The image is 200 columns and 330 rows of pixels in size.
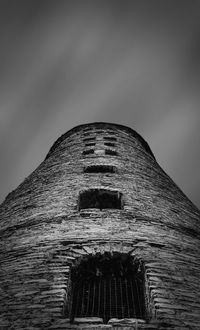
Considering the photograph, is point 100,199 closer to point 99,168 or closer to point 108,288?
point 99,168

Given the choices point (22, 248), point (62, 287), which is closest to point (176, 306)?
point (62, 287)

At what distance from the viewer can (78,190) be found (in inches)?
374

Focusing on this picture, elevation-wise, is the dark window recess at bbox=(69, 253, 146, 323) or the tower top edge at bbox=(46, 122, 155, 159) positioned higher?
the tower top edge at bbox=(46, 122, 155, 159)

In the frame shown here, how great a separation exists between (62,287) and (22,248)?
62.6 inches

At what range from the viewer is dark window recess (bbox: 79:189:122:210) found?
9.52 meters

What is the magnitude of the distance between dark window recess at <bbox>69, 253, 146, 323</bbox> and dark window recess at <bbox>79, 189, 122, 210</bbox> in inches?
109

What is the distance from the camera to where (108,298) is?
5.93 meters

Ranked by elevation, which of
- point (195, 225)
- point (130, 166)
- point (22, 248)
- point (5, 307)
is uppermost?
point (130, 166)

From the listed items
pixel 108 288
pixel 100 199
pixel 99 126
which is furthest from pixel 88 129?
pixel 108 288

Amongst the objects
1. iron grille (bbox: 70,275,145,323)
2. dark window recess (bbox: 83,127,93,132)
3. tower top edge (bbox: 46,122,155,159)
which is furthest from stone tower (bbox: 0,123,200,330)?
tower top edge (bbox: 46,122,155,159)

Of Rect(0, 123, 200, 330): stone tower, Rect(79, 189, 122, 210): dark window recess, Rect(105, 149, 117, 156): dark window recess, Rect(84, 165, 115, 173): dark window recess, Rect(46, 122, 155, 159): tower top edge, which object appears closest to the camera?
Rect(0, 123, 200, 330): stone tower

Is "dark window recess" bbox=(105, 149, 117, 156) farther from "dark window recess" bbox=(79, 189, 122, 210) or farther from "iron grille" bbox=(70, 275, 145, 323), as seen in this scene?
"iron grille" bbox=(70, 275, 145, 323)

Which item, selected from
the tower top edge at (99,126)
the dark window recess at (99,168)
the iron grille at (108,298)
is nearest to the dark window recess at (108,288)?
the iron grille at (108,298)

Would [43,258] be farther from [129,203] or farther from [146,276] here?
[129,203]
